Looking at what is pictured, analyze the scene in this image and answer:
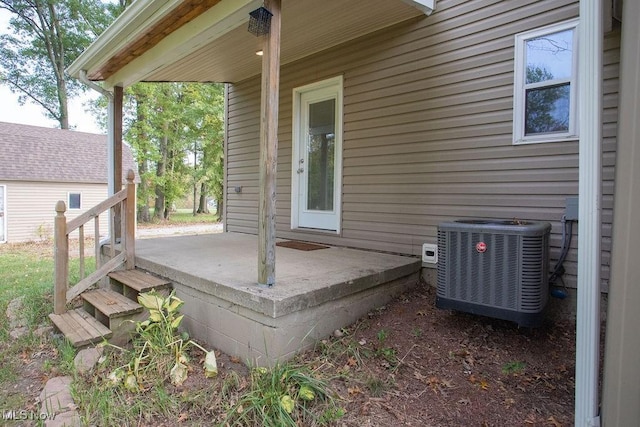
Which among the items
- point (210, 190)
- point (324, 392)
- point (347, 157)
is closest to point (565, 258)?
point (324, 392)

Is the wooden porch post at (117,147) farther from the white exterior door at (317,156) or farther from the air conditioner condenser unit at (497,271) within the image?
the air conditioner condenser unit at (497,271)

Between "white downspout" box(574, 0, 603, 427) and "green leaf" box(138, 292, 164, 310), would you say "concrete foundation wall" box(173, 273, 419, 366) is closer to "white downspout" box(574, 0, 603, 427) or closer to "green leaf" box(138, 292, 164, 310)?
"green leaf" box(138, 292, 164, 310)

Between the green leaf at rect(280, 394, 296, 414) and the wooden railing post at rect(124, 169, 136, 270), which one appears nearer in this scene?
the green leaf at rect(280, 394, 296, 414)

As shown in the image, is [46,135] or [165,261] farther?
[46,135]

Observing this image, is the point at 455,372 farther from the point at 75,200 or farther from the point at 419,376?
the point at 75,200

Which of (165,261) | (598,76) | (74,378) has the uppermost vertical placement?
(598,76)

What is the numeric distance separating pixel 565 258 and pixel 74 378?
358 centimetres

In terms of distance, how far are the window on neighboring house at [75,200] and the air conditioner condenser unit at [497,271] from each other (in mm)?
14834

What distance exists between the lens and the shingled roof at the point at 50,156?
41.0ft

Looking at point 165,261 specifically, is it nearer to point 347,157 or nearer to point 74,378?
point 74,378

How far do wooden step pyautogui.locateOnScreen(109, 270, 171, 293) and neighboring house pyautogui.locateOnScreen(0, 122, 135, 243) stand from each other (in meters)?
11.5

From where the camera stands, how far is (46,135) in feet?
47.0

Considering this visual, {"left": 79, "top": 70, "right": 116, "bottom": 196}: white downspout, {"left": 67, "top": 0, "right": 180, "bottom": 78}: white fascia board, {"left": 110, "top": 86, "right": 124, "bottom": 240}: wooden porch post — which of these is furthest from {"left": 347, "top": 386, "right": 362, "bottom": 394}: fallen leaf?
{"left": 79, "top": 70, "right": 116, "bottom": 196}: white downspout

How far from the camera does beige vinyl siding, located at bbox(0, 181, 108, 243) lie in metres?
12.1
